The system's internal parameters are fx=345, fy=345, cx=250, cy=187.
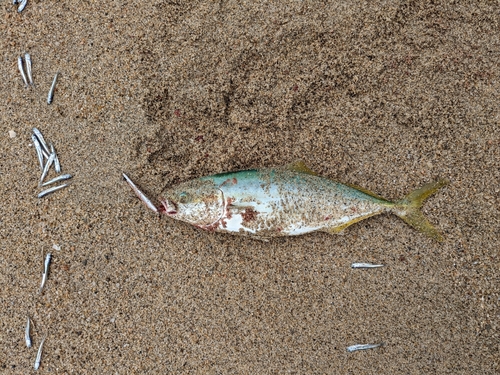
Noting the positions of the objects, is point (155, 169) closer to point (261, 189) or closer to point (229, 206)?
point (229, 206)

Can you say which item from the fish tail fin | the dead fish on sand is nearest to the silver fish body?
the dead fish on sand

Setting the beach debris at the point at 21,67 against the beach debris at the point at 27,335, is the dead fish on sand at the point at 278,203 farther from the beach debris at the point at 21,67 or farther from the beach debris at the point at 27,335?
the beach debris at the point at 27,335

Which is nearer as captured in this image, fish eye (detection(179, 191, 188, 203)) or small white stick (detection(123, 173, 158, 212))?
fish eye (detection(179, 191, 188, 203))

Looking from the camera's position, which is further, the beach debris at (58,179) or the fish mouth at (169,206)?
the beach debris at (58,179)

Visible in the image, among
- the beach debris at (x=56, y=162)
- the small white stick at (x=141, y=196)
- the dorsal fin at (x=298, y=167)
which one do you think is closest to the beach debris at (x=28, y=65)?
the beach debris at (x=56, y=162)

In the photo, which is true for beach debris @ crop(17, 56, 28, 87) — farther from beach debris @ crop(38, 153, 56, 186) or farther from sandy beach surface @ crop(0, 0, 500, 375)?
beach debris @ crop(38, 153, 56, 186)

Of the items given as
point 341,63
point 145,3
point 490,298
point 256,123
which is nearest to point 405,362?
point 490,298
